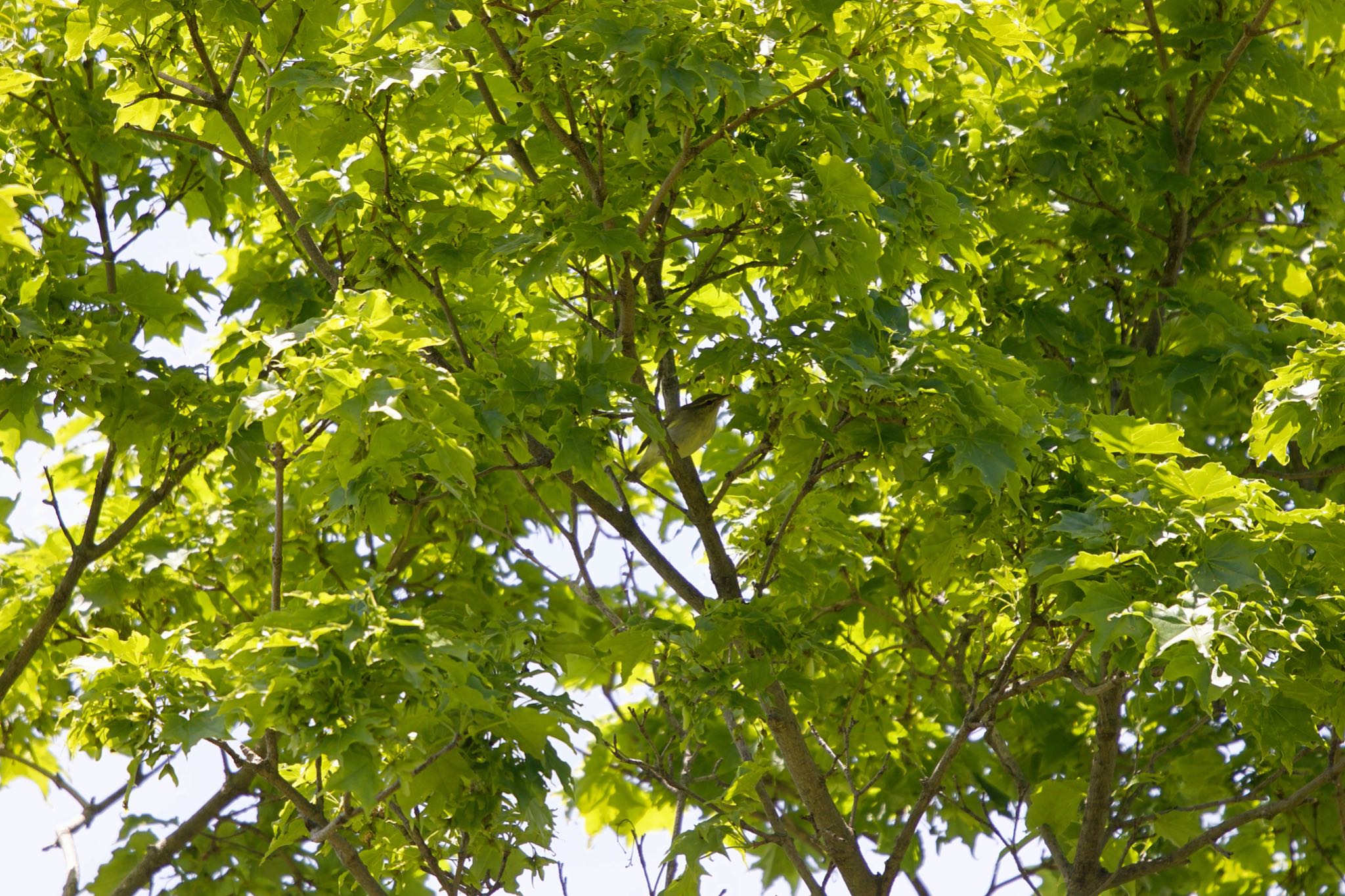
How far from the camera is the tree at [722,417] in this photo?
3182 mm

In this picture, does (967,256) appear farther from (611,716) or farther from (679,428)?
(611,716)

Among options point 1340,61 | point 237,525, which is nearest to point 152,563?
point 237,525

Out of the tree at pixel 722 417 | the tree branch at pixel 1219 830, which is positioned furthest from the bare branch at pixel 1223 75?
the tree branch at pixel 1219 830

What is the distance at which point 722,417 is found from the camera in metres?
4.86

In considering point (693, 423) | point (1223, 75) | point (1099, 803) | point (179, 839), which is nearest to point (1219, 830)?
point (1099, 803)

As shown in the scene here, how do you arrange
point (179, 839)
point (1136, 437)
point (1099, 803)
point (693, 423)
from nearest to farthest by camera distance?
point (1136, 437) → point (693, 423) → point (1099, 803) → point (179, 839)

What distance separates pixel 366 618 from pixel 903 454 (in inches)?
65.6

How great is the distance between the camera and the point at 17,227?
254 centimetres

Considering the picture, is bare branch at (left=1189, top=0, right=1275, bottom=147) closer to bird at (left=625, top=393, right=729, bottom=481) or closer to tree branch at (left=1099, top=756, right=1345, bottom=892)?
bird at (left=625, top=393, right=729, bottom=481)

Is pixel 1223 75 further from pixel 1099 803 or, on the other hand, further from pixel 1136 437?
pixel 1099 803

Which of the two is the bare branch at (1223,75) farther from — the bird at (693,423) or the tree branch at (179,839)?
the tree branch at (179,839)

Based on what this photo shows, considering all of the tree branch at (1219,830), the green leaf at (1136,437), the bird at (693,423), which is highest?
the bird at (693,423)

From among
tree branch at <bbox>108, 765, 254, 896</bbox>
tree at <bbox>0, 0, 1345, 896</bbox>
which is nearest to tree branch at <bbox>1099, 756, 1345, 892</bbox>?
tree at <bbox>0, 0, 1345, 896</bbox>

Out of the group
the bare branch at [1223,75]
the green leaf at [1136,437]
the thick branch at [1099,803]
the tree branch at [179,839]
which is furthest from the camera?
the tree branch at [179,839]
